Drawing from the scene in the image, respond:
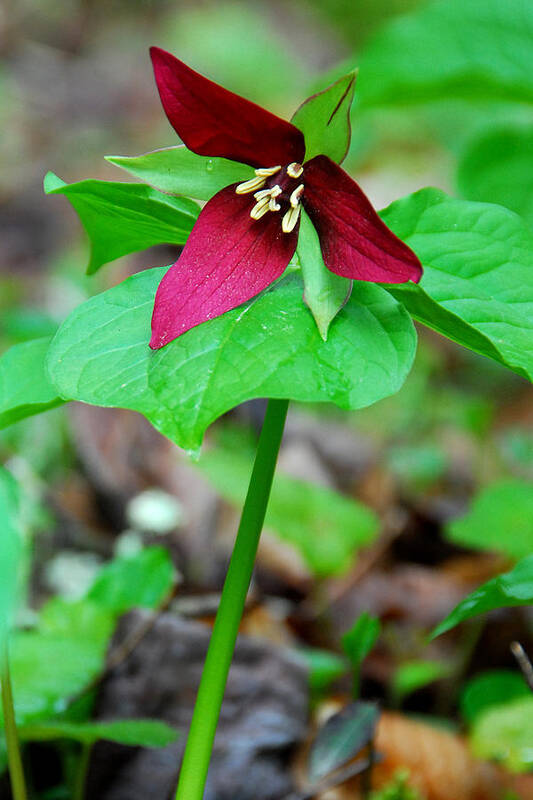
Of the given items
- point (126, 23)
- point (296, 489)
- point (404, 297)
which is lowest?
point (404, 297)

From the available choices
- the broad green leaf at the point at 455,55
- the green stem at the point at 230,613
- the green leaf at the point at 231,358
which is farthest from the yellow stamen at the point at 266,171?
the broad green leaf at the point at 455,55

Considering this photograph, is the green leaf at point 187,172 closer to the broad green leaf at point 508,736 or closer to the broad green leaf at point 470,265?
the broad green leaf at point 470,265

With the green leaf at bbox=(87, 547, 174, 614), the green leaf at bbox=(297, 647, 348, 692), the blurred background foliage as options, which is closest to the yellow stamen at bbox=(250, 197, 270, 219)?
the blurred background foliage

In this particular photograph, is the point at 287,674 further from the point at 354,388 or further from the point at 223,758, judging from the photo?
the point at 354,388

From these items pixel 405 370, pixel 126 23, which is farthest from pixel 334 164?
pixel 126 23

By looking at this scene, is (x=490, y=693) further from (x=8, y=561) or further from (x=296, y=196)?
(x=8, y=561)

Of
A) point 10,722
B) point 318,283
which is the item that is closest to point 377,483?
point 10,722
